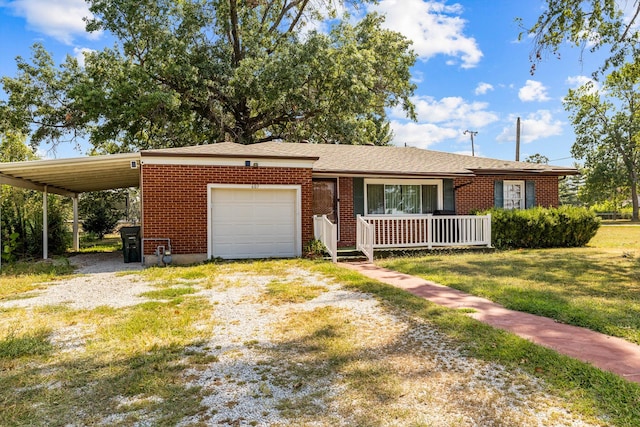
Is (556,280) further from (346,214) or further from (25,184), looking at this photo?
(25,184)

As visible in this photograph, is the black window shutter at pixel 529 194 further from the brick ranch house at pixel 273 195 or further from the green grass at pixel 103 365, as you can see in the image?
the green grass at pixel 103 365

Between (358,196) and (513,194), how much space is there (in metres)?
6.28

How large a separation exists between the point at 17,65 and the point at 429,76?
70.0 ft

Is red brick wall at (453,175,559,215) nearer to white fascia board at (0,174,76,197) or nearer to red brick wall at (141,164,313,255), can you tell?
red brick wall at (141,164,313,255)

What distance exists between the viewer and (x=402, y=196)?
14.0 metres

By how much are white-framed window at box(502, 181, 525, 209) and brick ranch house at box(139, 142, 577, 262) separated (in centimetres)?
55

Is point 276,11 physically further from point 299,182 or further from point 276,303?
point 276,303

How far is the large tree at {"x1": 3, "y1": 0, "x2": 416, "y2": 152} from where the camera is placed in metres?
17.5

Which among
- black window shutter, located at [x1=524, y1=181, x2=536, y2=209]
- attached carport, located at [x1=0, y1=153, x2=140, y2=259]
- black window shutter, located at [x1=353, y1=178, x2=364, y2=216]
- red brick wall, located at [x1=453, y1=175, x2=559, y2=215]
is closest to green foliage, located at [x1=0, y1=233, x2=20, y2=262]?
attached carport, located at [x1=0, y1=153, x2=140, y2=259]

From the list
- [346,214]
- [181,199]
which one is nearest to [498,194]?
[346,214]

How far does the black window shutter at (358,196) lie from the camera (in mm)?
13383

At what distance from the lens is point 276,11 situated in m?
22.0

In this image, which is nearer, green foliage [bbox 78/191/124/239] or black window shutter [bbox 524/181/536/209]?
black window shutter [bbox 524/181/536/209]

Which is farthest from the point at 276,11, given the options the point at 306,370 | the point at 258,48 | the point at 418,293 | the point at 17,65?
the point at 306,370
